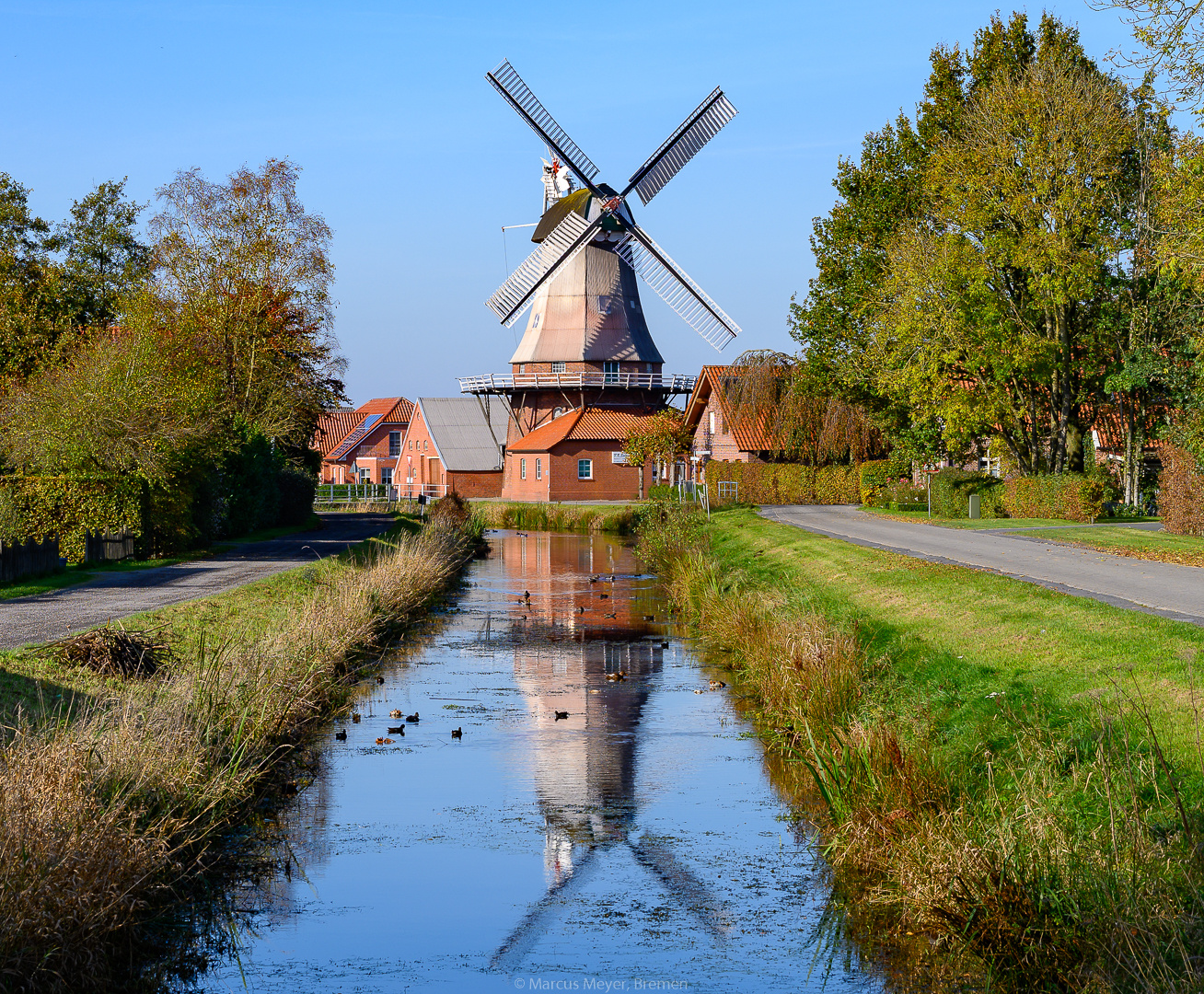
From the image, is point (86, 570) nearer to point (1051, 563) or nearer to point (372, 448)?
point (1051, 563)

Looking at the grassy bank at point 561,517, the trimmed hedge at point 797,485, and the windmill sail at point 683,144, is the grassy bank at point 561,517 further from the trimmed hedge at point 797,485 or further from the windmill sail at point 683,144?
the windmill sail at point 683,144

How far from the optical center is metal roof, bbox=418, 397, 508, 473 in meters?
78.5

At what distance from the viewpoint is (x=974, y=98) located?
4112 cm

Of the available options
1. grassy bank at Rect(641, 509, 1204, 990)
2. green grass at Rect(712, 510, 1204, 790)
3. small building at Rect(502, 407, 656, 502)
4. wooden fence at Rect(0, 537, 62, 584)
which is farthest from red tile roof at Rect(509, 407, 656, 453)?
grassy bank at Rect(641, 509, 1204, 990)

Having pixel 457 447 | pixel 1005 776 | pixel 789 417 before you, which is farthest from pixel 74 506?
pixel 457 447

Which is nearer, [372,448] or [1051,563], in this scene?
[1051,563]

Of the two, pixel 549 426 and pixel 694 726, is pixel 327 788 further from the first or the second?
pixel 549 426

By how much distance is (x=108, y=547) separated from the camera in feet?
88.5

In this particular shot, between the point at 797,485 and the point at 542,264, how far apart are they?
19.0 m

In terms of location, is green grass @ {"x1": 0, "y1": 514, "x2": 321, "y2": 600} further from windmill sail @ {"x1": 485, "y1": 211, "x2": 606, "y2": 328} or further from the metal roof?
the metal roof

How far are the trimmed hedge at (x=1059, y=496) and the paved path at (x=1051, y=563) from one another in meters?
3.46

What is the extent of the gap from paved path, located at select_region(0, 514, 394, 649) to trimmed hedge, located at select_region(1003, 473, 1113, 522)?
783 inches

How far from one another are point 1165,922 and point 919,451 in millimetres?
38765

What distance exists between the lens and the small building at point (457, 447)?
78.2m
